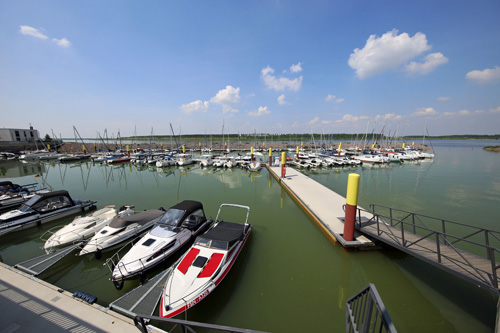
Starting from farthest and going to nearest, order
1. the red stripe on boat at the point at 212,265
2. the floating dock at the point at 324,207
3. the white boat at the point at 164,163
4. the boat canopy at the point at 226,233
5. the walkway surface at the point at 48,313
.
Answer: the white boat at the point at 164,163 → the floating dock at the point at 324,207 → the boat canopy at the point at 226,233 → the red stripe on boat at the point at 212,265 → the walkway surface at the point at 48,313

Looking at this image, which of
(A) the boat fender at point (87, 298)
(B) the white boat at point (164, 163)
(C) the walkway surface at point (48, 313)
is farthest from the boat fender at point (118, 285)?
(B) the white boat at point (164, 163)

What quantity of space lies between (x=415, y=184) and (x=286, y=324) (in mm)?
25626

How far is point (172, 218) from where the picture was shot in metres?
9.34

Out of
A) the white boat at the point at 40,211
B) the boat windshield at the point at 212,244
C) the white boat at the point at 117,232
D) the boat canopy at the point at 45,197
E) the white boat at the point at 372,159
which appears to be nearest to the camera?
the boat windshield at the point at 212,244

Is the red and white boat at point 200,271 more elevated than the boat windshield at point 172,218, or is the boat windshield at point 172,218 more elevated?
the boat windshield at point 172,218

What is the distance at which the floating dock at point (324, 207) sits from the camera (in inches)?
370

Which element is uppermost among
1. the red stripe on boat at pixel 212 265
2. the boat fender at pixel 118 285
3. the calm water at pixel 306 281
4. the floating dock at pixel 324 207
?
the red stripe on boat at pixel 212 265

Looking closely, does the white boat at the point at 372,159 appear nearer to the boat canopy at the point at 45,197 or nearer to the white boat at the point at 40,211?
the white boat at the point at 40,211

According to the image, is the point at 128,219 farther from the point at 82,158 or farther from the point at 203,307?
the point at 82,158

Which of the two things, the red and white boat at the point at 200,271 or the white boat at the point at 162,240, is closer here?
the red and white boat at the point at 200,271

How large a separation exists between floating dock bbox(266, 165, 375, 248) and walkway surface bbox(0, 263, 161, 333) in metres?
9.04

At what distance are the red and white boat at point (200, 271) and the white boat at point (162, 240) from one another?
1.39 m

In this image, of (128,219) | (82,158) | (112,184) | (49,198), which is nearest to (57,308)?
(128,219)

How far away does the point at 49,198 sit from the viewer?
12.6 metres
